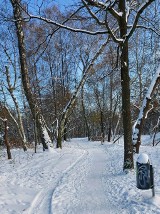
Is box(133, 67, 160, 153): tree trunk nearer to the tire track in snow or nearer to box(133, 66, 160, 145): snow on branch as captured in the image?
box(133, 66, 160, 145): snow on branch

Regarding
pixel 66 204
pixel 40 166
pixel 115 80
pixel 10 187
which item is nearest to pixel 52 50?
pixel 115 80

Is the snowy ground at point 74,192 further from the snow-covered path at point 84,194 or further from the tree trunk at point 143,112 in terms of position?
the tree trunk at point 143,112

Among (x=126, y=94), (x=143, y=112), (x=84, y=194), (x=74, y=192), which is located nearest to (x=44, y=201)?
(x=74, y=192)

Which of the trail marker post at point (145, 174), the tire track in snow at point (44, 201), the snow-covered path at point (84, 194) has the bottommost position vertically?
the tire track in snow at point (44, 201)

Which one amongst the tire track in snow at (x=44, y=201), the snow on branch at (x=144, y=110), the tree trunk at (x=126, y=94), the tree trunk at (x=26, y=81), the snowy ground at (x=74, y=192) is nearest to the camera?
the snowy ground at (x=74, y=192)

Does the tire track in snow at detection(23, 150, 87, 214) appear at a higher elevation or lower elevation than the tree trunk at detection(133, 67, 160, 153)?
lower

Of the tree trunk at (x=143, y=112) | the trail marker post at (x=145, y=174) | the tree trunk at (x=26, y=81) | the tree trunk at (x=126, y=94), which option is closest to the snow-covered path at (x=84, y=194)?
the trail marker post at (x=145, y=174)

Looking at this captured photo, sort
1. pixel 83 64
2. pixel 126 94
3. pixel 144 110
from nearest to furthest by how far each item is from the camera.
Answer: pixel 126 94 < pixel 144 110 < pixel 83 64

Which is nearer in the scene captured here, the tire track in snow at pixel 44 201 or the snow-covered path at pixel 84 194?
the snow-covered path at pixel 84 194

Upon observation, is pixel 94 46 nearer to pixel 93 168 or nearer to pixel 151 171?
pixel 93 168

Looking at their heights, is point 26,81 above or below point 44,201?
above

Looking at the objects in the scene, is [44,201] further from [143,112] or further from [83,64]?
[83,64]

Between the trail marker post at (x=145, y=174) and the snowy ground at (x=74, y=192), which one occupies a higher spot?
the trail marker post at (x=145, y=174)

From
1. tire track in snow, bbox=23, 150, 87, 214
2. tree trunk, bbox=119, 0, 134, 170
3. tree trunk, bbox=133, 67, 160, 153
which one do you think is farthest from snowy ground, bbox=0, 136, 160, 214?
tree trunk, bbox=133, 67, 160, 153
